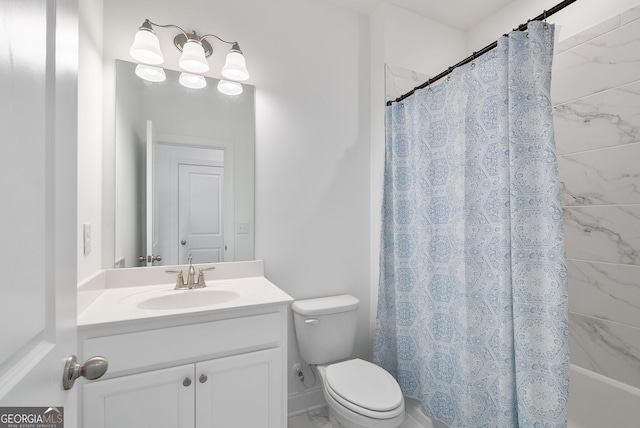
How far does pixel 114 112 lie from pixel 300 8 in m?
1.28

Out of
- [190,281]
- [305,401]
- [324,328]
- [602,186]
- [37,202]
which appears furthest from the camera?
[305,401]

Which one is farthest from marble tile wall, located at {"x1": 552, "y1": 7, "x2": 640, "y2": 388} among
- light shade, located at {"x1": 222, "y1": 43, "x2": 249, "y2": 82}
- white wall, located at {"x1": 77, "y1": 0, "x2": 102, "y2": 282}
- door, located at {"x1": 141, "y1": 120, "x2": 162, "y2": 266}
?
white wall, located at {"x1": 77, "y1": 0, "x2": 102, "y2": 282}

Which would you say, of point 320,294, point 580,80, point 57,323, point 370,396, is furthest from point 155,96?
point 580,80

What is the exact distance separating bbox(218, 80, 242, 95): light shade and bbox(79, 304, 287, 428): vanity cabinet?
122 cm

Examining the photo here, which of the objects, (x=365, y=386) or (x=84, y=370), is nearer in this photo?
(x=84, y=370)

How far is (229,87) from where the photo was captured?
1671mm

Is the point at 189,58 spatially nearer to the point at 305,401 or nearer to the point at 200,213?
the point at 200,213

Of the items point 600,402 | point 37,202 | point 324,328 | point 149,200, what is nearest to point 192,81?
point 149,200

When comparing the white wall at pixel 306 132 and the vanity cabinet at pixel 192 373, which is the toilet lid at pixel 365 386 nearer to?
the vanity cabinet at pixel 192 373

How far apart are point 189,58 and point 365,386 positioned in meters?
1.87

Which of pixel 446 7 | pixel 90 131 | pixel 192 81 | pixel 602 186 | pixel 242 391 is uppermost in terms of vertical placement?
pixel 446 7

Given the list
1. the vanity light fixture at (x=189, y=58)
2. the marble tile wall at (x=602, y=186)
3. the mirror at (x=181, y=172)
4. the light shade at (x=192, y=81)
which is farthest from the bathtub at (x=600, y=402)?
the light shade at (x=192, y=81)

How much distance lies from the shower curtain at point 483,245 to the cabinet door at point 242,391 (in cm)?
82

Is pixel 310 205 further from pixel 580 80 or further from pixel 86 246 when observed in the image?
pixel 580 80
